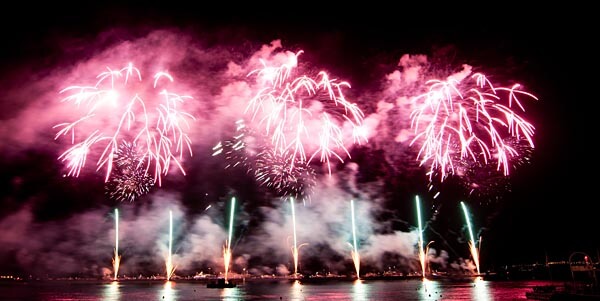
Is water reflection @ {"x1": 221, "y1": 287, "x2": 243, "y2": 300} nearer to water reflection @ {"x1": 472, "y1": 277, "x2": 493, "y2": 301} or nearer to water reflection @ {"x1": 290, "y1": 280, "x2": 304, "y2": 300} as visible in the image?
water reflection @ {"x1": 290, "y1": 280, "x2": 304, "y2": 300}

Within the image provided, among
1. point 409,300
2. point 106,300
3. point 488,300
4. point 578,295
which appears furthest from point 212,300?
point 578,295

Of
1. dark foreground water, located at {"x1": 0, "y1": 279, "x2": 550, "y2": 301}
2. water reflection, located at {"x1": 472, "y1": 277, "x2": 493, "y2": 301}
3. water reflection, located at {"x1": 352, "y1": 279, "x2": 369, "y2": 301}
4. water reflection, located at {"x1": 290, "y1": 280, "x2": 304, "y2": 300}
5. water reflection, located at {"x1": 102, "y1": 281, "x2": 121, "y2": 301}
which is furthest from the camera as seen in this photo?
water reflection, located at {"x1": 102, "y1": 281, "x2": 121, "y2": 301}

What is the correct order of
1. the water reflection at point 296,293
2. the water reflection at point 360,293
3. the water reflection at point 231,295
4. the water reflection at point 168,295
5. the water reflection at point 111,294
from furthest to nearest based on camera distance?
the water reflection at point 168,295 < the water reflection at point 111,294 < the water reflection at point 231,295 < the water reflection at point 296,293 < the water reflection at point 360,293

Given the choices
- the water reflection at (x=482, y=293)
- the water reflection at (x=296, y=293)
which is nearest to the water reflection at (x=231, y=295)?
the water reflection at (x=296, y=293)

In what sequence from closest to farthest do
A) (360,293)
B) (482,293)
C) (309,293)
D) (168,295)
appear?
(482,293) < (360,293) < (309,293) < (168,295)

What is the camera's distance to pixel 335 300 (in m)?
44.2

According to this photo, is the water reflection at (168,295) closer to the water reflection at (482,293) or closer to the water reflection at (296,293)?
the water reflection at (296,293)

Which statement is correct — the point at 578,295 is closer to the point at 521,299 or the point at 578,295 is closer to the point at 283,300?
the point at 521,299

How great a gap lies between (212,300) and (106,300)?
442 inches

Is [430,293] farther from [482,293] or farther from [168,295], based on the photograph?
[168,295]

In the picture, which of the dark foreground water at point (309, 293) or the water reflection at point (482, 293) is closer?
the water reflection at point (482, 293)

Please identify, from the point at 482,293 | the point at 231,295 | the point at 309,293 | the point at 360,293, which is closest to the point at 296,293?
the point at 309,293

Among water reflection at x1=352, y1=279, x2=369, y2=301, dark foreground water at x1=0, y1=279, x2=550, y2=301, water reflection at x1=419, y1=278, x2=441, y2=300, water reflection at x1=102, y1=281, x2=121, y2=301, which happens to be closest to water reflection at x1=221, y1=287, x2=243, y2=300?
dark foreground water at x1=0, y1=279, x2=550, y2=301

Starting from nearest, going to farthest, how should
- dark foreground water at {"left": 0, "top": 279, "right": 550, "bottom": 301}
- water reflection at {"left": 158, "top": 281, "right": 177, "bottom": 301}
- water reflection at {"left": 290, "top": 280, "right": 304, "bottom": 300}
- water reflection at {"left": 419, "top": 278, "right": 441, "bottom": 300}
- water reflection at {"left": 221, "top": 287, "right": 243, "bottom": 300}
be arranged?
water reflection at {"left": 419, "top": 278, "right": 441, "bottom": 300}
dark foreground water at {"left": 0, "top": 279, "right": 550, "bottom": 301}
water reflection at {"left": 290, "top": 280, "right": 304, "bottom": 300}
water reflection at {"left": 221, "top": 287, "right": 243, "bottom": 300}
water reflection at {"left": 158, "top": 281, "right": 177, "bottom": 301}
